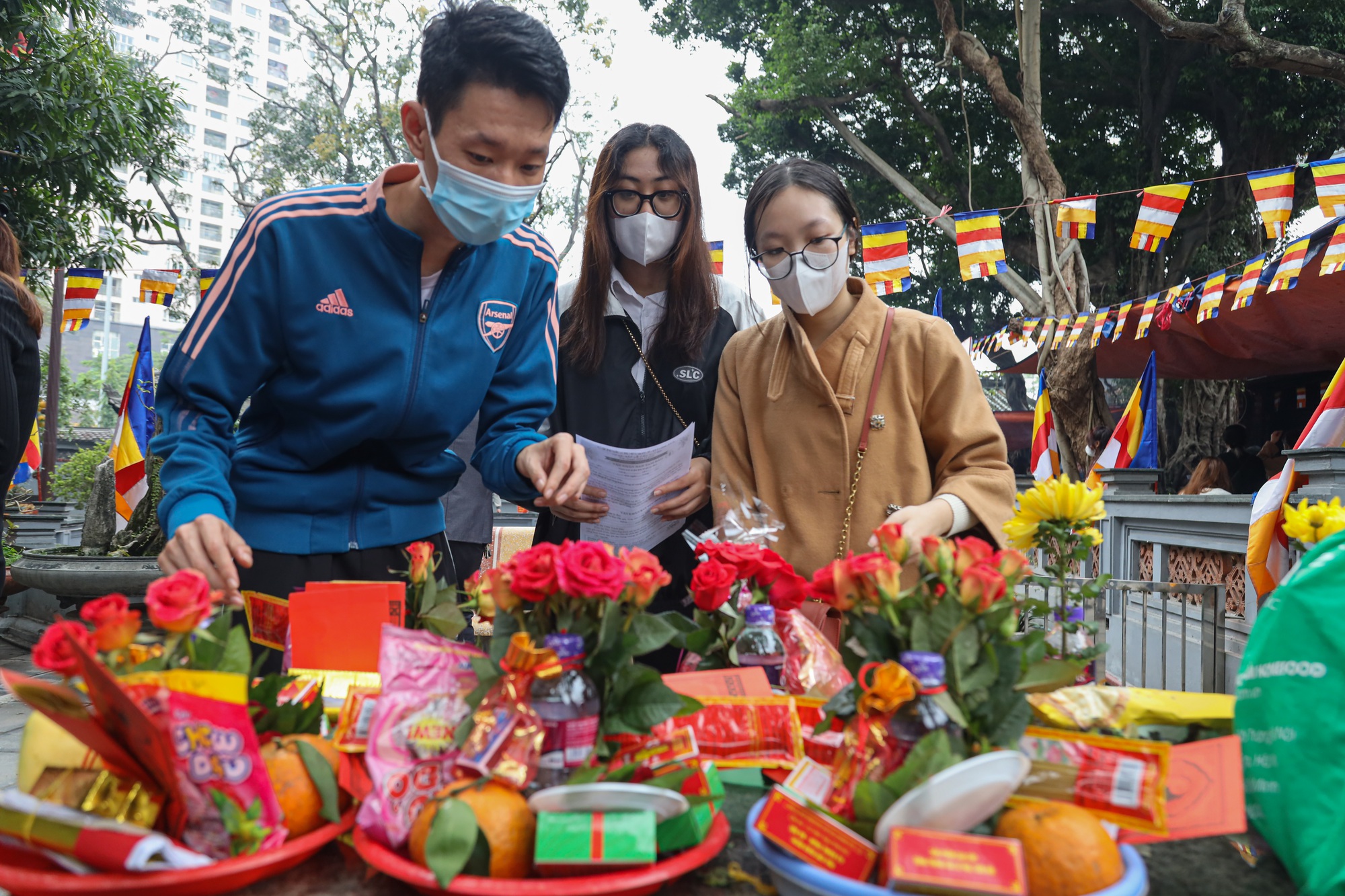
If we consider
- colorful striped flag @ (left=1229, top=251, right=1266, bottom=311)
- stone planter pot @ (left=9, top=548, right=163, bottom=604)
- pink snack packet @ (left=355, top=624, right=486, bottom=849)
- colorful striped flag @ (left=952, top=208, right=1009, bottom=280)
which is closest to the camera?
pink snack packet @ (left=355, top=624, right=486, bottom=849)

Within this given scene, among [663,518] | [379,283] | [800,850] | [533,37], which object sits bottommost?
[800,850]

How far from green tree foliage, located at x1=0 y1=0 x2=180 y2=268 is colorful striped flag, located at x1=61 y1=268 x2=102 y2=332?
1401 millimetres

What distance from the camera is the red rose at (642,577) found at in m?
0.98

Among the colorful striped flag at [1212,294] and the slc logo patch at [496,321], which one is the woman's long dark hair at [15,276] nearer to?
the slc logo patch at [496,321]

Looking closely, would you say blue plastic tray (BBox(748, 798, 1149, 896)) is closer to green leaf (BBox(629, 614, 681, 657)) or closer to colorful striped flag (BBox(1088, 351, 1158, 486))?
green leaf (BBox(629, 614, 681, 657))

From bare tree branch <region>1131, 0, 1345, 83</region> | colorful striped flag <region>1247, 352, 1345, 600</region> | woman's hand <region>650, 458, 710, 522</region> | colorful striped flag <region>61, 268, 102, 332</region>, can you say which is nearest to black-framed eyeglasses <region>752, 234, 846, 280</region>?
woman's hand <region>650, 458, 710, 522</region>

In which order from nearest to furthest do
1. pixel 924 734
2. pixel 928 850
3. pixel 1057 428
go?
pixel 928 850 → pixel 924 734 → pixel 1057 428

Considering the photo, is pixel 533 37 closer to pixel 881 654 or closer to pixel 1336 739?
pixel 881 654

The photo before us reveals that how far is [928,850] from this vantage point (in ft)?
2.59

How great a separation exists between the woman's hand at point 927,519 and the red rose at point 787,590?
0.72 feet

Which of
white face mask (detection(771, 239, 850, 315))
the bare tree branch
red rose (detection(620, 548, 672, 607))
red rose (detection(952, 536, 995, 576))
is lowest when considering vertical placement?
red rose (detection(620, 548, 672, 607))

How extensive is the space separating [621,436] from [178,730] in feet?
4.95

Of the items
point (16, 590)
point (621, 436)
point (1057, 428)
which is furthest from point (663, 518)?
point (1057, 428)

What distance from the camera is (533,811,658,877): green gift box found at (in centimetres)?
84
